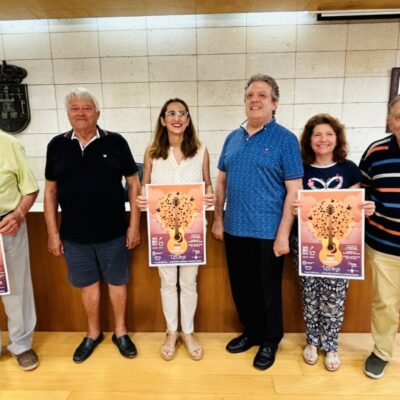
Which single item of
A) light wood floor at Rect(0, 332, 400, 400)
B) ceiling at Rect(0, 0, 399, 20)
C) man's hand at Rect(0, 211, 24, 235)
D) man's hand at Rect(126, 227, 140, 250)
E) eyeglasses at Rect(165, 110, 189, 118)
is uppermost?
ceiling at Rect(0, 0, 399, 20)

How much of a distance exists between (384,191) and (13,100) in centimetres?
336

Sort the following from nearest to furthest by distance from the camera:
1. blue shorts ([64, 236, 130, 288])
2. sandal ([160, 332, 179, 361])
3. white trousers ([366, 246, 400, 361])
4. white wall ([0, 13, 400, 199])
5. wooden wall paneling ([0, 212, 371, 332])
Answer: white trousers ([366, 246, 400, 361])
blue shorts ([64, 236, 130, 288])
sandal ([160, 332, 179, 361])
wooden wall paneling ([0, 212, 371, 332])
white wall ([0, 13, 400, 199])

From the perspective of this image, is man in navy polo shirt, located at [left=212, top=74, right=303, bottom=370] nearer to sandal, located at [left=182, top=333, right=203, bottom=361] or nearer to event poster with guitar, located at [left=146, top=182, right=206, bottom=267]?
event poster with guitar, located at [left=146, top=182, right=206, bottom=267]

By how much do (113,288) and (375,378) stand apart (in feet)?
4.69

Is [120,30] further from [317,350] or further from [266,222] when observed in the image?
[317,350]

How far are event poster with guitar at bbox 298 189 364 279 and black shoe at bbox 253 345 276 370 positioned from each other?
1.66ft

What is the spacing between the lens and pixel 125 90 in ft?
10.8

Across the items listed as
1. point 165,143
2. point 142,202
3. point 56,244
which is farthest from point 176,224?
point 56,244

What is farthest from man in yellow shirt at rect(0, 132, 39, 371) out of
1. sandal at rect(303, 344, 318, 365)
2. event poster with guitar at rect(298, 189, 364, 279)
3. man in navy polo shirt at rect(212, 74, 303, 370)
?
sandal at rect(303, 344, 318, 365)

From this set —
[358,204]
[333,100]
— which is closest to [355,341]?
[358,204]

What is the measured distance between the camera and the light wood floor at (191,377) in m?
1.58

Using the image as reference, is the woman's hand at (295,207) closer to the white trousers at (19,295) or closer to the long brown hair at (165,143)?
the long brown hair at (165,143)

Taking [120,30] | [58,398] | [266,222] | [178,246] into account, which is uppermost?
[120,30]

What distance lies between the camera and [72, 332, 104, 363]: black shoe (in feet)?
5.97
